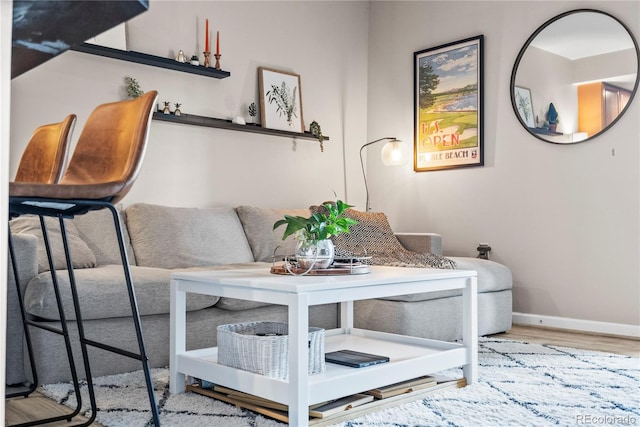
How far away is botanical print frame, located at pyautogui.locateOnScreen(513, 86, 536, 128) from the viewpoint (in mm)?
4109

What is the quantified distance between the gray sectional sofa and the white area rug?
0.15m

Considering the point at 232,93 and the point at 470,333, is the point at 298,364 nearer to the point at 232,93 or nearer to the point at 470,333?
the point at 470,333

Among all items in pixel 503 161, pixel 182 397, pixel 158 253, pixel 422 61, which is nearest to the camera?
pixel 182 397

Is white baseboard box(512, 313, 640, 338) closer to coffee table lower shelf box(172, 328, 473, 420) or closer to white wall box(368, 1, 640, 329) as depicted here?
white wall box(368, 1, 640, 329)

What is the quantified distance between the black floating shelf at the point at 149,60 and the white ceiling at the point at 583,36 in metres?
2.11

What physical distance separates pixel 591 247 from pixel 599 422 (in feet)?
7.00

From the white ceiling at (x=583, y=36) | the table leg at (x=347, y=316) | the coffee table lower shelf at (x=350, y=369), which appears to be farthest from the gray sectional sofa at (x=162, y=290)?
the white ceiling at (x=583, y=36)

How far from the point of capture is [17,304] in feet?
7.66

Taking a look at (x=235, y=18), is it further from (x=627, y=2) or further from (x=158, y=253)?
(x=627, y=2)

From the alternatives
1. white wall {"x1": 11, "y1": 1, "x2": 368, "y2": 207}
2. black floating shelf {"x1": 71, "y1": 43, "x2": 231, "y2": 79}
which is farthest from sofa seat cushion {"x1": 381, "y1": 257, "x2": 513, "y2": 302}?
black floating shelf {"x1": 71, "y1": 43, "x2": 231, "y2": 79}

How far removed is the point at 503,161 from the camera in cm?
427

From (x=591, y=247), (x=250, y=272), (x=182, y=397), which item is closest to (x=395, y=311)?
(x=250, y=272)

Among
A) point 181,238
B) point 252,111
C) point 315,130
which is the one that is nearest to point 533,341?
point 181,238

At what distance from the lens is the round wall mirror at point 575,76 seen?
372cm
